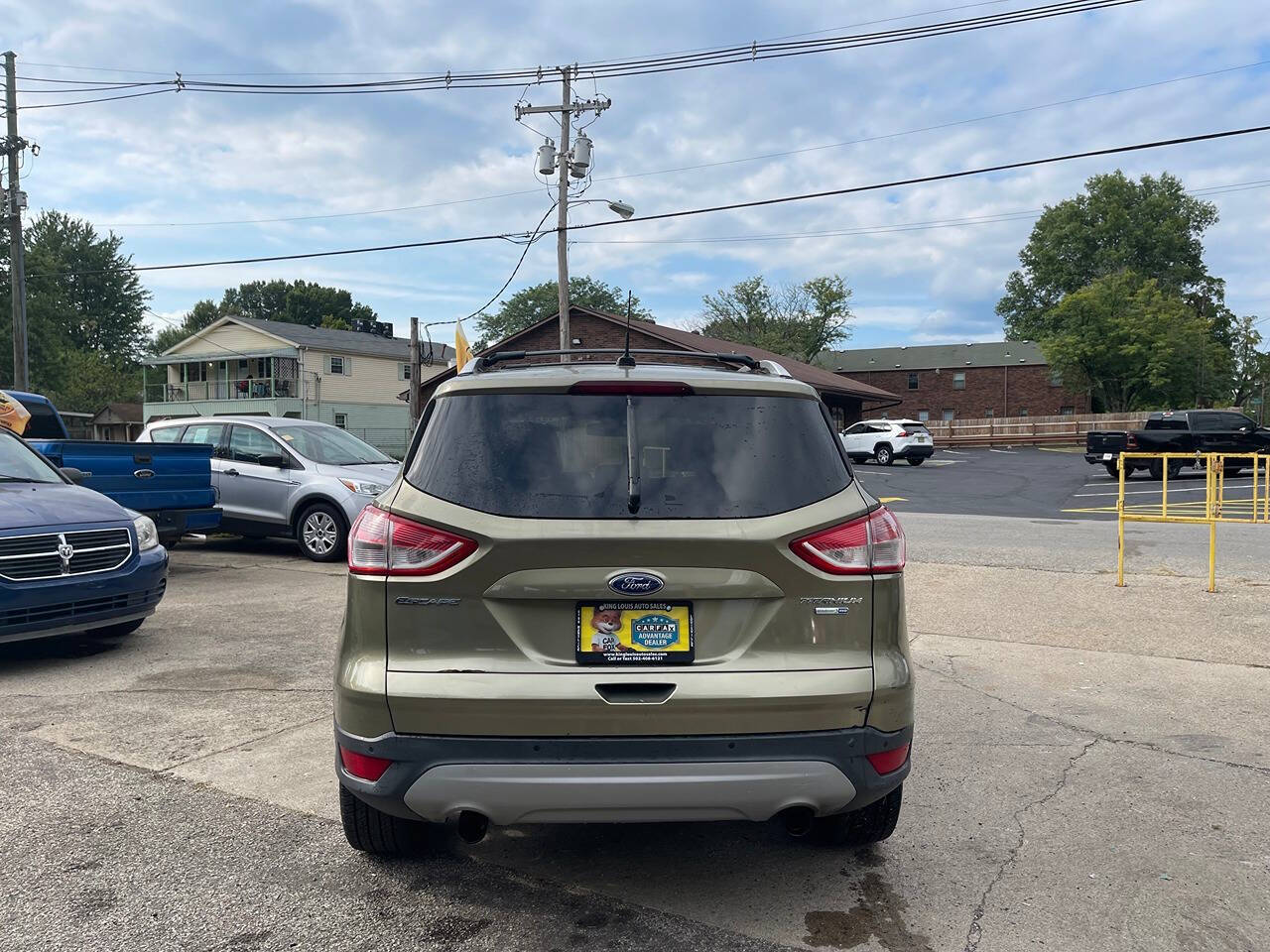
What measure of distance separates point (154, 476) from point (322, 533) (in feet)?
7.16

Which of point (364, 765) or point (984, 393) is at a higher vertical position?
point (984, 393)

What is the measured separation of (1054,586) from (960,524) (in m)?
6.06

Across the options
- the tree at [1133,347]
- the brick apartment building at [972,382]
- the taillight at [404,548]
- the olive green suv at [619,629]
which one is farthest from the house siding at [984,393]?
the taillight at [404,548]

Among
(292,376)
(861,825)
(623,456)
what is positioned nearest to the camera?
(623,456)

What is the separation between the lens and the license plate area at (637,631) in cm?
288

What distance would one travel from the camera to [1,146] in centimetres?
2309

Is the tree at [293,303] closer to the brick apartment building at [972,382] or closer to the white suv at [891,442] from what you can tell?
the brick apartment building at [972,382]

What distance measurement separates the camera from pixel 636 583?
9.41 feet

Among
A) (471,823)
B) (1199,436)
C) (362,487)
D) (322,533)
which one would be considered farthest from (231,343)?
(471,823)

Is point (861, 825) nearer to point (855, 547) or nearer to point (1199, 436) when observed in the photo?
point (855, 547)

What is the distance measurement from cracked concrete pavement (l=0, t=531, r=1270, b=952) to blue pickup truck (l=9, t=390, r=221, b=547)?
3.33 meters

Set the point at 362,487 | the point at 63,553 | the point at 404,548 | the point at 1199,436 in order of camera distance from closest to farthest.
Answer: the point at 404,548
the point at 63,553
the point at 362,487
the point at 1199,436

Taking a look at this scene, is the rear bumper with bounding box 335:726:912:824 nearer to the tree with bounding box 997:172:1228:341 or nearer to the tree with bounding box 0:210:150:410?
the tree with bounding box 0:210:150:410

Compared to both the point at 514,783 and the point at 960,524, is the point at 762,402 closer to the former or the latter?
the point at 514,783
